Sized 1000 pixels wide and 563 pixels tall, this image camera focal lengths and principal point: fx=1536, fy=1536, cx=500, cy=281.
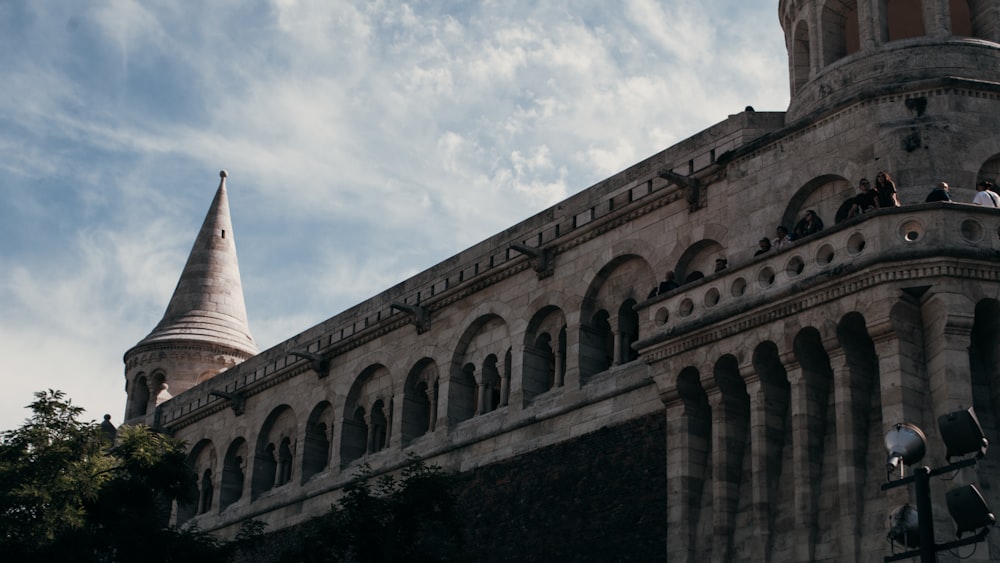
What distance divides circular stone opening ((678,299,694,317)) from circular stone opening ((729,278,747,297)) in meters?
0.76

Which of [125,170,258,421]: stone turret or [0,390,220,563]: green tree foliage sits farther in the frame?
[125,170,258,421]: stone turret

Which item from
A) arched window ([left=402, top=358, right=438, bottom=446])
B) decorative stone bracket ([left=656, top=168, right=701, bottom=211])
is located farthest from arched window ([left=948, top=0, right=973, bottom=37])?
arched window ([left=402, top=358, right=438, bottom=446])

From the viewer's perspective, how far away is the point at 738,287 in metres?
20.0

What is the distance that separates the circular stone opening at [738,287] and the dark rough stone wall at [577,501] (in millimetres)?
2823

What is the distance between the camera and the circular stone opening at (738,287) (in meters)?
19.9

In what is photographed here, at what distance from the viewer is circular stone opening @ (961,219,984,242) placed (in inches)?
725

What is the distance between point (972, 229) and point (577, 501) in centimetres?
754

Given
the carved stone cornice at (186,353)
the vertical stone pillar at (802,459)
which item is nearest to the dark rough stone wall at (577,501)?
the vertical stone pillar at (802,459)

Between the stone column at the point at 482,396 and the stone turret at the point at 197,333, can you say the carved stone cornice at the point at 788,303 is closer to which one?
the stone column at the point at 482,396

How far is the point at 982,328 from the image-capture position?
18.5 meters

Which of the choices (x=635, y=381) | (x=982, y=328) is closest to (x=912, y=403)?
(x=982, y=328)

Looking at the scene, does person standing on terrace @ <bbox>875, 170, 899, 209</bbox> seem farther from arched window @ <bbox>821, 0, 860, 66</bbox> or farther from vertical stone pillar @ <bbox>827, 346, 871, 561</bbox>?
arched window @ <bbox>821, 0, 860, 66</bbox>

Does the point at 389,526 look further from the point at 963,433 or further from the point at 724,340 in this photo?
the point at 963,433

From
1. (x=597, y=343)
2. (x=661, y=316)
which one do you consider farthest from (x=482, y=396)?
(x=661, y=316)
